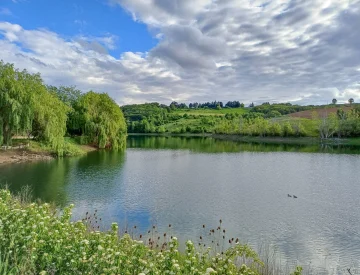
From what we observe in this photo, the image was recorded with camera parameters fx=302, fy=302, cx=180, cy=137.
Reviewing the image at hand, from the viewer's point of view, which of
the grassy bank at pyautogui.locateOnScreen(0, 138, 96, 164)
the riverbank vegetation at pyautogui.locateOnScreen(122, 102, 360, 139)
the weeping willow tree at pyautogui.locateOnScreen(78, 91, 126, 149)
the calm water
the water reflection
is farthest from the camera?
the riverbank vegetation at pyautogui.locateOnScreen(122, 102, 360, 139)

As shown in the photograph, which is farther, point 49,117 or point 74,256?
point 49,117

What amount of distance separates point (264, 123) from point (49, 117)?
68.6 m

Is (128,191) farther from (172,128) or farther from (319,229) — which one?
(172,128)

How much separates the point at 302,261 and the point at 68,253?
925 cm

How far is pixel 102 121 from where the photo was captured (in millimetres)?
50531

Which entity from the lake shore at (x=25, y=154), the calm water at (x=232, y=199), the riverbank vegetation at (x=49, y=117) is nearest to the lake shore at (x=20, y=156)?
the lake shore at (x=25, y=154)

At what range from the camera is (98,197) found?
2016 cm

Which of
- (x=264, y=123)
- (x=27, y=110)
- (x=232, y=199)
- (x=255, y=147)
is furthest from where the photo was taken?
(x=264, y=123)

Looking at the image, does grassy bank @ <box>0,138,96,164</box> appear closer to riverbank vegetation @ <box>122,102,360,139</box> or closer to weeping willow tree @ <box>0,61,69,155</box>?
weeping willow tree @ <box>0,61,69,155</box>

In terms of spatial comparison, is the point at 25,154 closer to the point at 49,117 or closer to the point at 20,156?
the point at 20,156

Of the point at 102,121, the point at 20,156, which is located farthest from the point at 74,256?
the point at 102,121

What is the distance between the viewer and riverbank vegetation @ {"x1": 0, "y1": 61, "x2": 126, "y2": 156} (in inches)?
1292

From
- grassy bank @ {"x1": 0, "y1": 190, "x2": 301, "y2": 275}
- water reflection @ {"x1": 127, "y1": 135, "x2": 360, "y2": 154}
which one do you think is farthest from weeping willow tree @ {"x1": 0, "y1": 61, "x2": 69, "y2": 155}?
grassy bank @ {"x1": 0, "y1": 190, "x2": 301, "y2": 275}

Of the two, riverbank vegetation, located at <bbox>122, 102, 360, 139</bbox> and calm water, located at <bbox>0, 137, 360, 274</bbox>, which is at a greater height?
riverbank vegetation, located at <bbox>122, 102, 360, 139</bbox>
